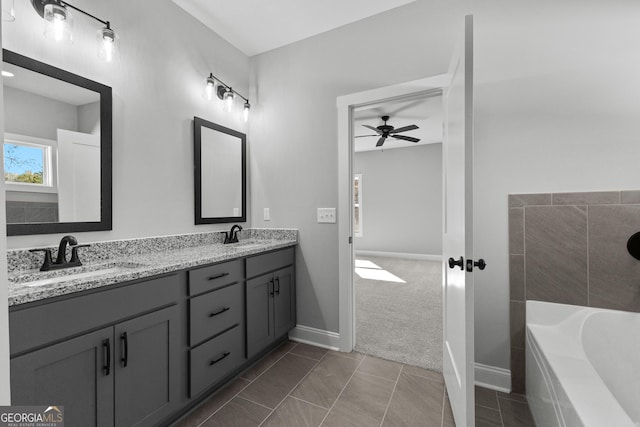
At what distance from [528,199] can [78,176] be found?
2.63 meters

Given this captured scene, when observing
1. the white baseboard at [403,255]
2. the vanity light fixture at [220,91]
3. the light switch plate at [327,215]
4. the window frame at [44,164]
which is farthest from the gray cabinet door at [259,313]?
the white baseboard at [403,255]

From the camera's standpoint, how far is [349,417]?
5.41 feet

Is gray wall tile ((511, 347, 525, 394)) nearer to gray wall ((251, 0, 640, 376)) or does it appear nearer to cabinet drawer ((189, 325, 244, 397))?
gray wall ((251, 0, 640, 376))

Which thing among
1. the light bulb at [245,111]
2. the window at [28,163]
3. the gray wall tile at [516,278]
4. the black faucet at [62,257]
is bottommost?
the gray wall tile at [516,278]

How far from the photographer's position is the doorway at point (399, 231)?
2.65 metres

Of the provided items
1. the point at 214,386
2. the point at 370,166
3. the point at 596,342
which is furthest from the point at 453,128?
the point at 370,166

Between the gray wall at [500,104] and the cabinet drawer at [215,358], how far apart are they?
76 centimetres

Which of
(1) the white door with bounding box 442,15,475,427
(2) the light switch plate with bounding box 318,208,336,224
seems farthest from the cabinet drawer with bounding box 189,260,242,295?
(1) the white door with bounding box 442,15,475,427

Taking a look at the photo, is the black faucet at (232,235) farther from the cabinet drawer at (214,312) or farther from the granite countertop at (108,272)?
the cabinet drawer at (214,312)

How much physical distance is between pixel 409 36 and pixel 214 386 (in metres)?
2.74

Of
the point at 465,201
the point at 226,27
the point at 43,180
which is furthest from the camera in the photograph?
the point at 226,27

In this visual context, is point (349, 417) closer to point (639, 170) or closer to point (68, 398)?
point (68, 398)

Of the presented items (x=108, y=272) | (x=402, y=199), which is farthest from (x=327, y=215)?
(x=402, y=199)

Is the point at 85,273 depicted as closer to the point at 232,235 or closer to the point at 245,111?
the point at 232,235
